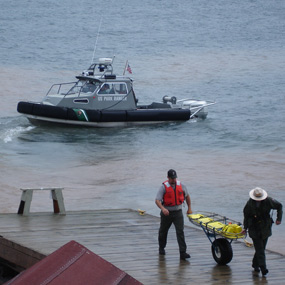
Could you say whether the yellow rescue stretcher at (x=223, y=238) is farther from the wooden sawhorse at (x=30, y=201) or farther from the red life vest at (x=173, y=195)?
the wooden sawhorse at (x=30, y=201)

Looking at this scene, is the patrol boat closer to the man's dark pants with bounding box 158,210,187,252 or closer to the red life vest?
the man's dark pants with bounding box 158,210,187,252

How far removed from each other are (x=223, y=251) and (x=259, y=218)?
2.00 feet

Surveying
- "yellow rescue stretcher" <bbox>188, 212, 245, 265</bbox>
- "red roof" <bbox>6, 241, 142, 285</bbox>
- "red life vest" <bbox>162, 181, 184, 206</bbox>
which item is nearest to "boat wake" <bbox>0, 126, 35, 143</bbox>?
"red life vest" <bbox>162, 181, 184, 206</bbox>

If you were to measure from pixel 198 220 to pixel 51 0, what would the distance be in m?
67.0

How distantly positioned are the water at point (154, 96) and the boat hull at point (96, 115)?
38 centimetres

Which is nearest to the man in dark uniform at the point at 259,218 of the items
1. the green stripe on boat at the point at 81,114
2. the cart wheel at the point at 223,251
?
the cart wheel at the point at 223,251

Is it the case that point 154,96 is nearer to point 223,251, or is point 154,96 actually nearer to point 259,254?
point 223,251

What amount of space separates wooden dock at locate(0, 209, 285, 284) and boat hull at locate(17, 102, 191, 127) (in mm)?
13930

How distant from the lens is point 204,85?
37.5 metres

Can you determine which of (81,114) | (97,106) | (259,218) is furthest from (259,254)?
(97,106)

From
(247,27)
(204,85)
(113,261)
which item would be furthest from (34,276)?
(247,27)

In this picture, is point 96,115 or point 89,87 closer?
point 96,115

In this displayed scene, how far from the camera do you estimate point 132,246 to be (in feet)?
28.3

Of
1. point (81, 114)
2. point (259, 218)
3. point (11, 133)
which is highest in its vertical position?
point (259, 218)
